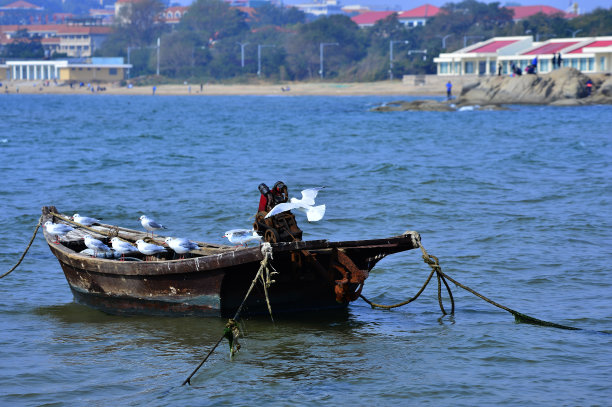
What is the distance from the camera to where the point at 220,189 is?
78.7ft

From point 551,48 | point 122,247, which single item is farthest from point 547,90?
point 122,247

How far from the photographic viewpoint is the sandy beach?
99.4m

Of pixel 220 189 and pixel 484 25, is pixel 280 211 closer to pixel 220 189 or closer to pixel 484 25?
pixel 220 189

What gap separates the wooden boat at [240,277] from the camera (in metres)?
9.87

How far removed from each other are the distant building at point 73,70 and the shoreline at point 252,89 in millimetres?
2549

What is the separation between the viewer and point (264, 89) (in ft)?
402

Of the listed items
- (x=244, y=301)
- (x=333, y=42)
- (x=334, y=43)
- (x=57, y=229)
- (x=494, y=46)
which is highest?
(x=333, y=42)

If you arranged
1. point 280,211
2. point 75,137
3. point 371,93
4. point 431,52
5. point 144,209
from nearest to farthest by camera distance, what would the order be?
point 280,211 < point 144,209 < point 75,137 < point 371,93 < point 431,52

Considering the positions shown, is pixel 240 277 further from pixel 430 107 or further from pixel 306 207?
pixel 430 107

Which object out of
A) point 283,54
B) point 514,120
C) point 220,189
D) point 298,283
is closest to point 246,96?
point 283,54

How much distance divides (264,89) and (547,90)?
63.9 meters

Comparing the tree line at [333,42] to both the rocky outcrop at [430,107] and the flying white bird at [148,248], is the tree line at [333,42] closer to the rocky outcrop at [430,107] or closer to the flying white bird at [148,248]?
the rocky outcrop at [430,107]

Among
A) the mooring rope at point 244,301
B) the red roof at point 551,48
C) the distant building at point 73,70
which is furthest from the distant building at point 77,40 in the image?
the mooring rope at point 244,301

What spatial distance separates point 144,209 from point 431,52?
99.8 meters
